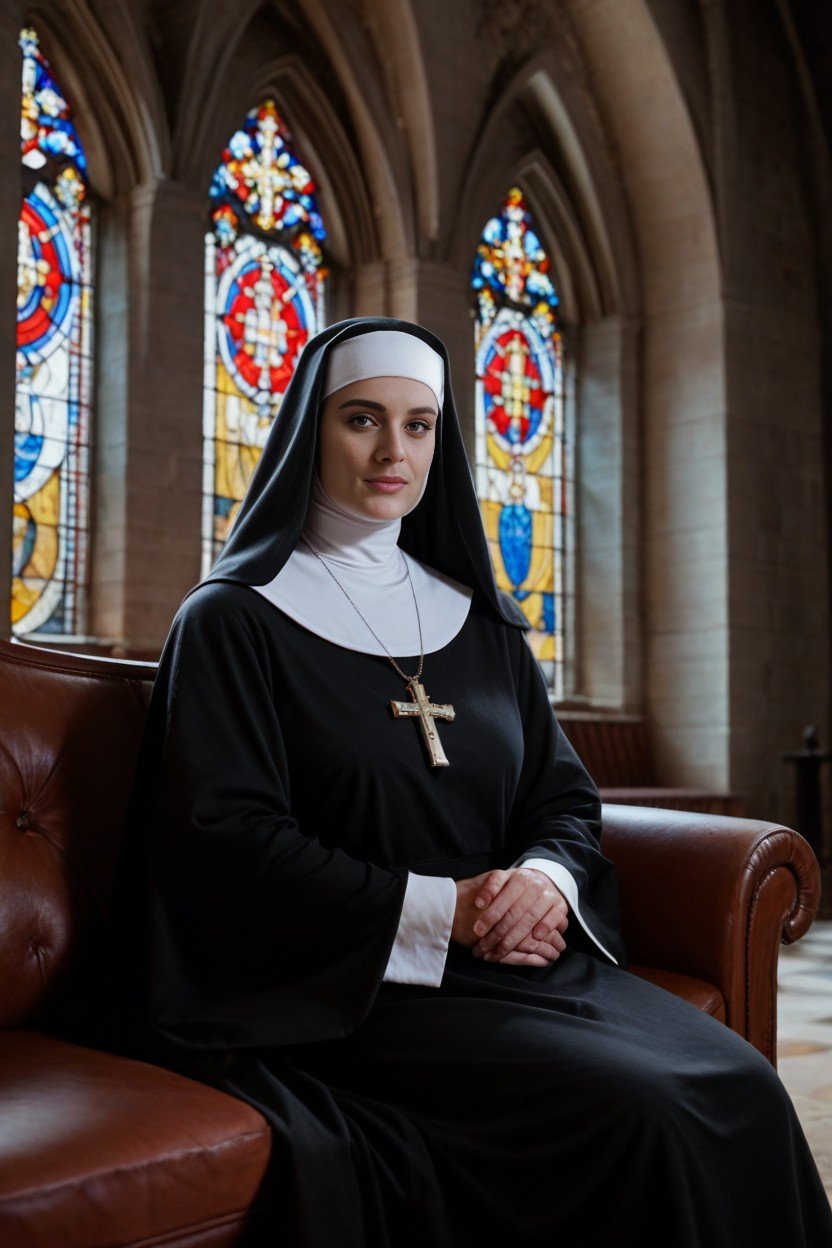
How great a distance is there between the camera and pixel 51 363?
7.75m

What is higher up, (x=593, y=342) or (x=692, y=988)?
(x=593, y=342)

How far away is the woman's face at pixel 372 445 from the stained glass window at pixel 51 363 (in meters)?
5.32

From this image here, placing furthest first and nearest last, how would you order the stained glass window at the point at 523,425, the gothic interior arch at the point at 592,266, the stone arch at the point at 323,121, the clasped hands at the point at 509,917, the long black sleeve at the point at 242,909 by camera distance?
the stained glass window at the point at 523,425, the stone arch at the point at 323,121, the gothic interior arch at the point at 592,266, the clasped hands at the point at 509,917, the long black sleeve at the point at 242,909

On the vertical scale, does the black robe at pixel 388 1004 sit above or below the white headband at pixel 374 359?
below

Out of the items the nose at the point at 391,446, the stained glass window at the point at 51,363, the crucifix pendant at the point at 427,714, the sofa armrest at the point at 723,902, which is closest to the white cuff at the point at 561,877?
the crucifix pendant at the point at 427,714

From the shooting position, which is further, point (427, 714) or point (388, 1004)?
point (427, 714)

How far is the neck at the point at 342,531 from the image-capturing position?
2.58 meters

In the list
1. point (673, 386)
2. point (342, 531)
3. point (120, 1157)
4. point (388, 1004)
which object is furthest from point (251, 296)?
point (120, 1157)

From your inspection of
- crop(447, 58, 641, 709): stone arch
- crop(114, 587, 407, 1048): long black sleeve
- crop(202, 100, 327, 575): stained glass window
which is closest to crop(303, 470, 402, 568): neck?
crop(114, 587, 407, 1048): long black sleeve

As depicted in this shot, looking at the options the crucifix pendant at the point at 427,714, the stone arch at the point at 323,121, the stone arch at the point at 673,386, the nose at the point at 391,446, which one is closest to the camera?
the crucifix pendant at the point at 427,714

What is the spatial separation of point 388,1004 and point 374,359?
1.14 meters

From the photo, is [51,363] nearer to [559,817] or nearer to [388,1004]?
[559,817]

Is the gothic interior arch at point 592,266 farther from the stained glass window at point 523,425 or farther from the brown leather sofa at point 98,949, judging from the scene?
the brown leather sofa at point 98,949

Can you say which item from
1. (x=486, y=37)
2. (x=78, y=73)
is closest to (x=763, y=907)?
(x=78, y=73)
